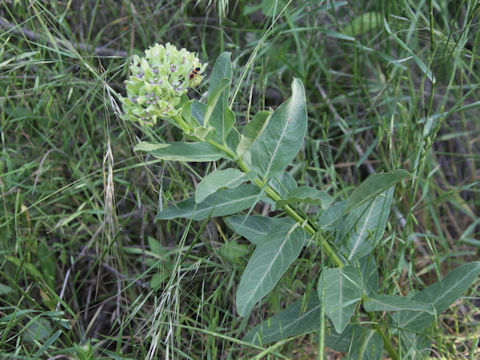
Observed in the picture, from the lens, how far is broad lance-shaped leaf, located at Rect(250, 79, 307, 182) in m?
1.49

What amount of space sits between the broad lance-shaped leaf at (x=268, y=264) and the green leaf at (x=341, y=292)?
0.38 ft

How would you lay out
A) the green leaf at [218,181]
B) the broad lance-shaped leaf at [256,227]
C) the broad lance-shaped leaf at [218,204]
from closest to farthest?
the green leaf at [218,181] < the broad lance-shaped leaf at [218,204] < the broad lance-shaped leaf at [256,227]

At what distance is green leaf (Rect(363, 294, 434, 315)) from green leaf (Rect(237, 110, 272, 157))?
62 cm

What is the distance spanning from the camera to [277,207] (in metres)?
1.48

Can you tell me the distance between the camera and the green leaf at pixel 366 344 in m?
1.57

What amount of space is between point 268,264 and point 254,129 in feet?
1.32

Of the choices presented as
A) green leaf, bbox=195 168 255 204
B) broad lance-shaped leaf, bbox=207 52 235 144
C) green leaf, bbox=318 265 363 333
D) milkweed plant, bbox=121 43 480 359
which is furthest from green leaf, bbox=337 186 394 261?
broad lance-shaped leaf, bbox=207 52 235 144

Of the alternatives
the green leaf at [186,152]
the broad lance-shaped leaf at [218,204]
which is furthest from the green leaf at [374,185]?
the green leaf at [186,152]

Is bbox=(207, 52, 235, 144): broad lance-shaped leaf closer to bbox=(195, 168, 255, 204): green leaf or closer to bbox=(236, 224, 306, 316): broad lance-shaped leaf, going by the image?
bbox=(195, 168, 255, 204): green leaf

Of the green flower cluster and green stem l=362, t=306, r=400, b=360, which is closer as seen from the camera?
the green flower cluster

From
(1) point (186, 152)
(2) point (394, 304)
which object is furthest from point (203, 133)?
(2) point (394, 304)

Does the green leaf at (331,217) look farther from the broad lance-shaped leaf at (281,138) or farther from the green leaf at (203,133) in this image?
the green leaf at (203,133)

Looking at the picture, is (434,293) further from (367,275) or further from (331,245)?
Result: (331,245)

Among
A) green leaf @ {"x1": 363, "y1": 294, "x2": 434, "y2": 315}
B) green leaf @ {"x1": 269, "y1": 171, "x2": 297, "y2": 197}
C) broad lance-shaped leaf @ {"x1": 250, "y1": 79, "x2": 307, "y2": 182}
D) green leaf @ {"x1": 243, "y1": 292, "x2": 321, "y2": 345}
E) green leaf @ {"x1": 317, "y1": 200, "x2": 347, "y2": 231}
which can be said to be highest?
broad lance-shaped leaf @ {"x1": 250, "y1": 79, "x2": 307, "y2": 182}
